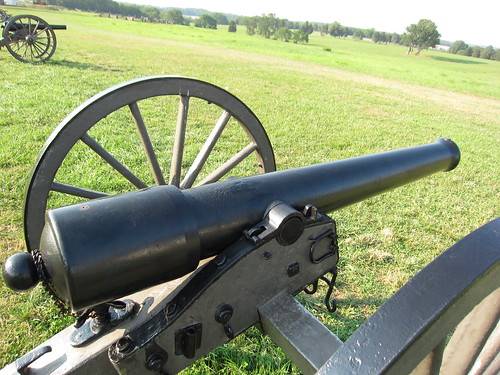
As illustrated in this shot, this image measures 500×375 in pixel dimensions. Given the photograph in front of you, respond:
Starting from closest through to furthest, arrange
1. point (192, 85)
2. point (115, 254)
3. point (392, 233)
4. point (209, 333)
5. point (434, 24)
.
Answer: point (115, 254), point (209, 333), point (192, 85), point (392, 233), point (434, 24)

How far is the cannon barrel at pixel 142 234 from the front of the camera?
103 centimetres

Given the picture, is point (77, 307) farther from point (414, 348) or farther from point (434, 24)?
point (434, 24)

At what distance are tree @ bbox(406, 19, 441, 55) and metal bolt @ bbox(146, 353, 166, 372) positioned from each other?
7220 centimetres

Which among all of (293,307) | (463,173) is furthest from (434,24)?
(293,307)

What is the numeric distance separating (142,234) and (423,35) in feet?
242

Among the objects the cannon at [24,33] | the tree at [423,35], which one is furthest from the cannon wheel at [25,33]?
the tree at [423,35]

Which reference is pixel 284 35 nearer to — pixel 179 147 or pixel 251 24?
Result: pixel 251 24

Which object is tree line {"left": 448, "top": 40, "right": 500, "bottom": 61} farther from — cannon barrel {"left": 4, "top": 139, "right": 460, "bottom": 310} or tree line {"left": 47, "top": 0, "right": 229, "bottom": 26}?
cannon barrel {"left": 4, "top": 139, "right": 460, "bottom": 310}

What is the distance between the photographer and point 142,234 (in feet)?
3.59

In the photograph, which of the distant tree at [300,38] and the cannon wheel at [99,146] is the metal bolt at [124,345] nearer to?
the cannon wheel at [99,146]

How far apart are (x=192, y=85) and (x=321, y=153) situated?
367 centimetres

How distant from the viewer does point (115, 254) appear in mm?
1060

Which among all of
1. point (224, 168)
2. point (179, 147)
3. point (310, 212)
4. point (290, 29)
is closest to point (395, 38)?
point (290, 29)

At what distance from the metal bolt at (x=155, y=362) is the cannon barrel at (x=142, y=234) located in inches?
7.9
